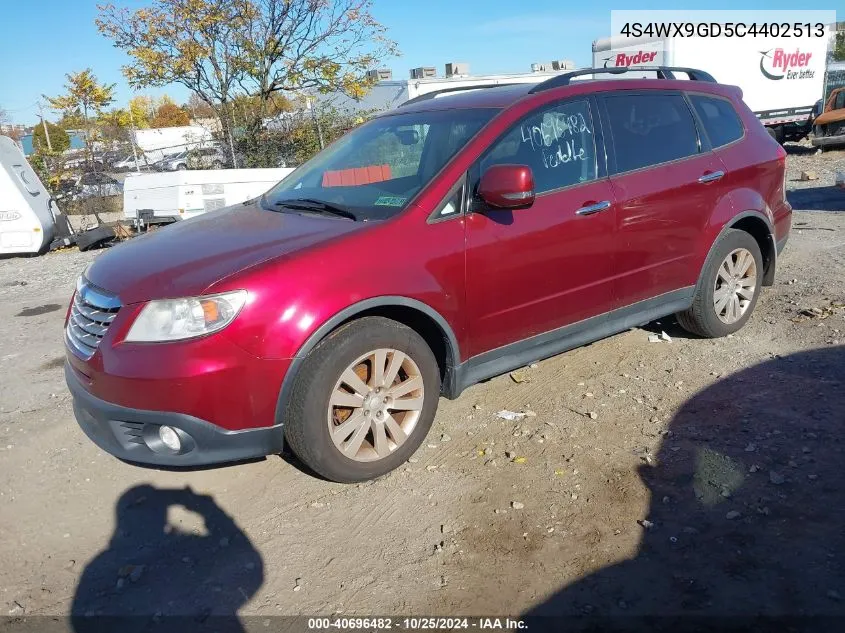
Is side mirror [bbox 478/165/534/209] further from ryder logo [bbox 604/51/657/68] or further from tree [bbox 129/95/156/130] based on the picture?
tree [bbox 129/95/156/130]

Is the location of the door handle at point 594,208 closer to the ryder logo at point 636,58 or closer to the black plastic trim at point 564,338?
the black plastic trim at point 564,338

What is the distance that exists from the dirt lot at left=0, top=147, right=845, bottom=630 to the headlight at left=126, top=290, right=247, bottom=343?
0.94 metres

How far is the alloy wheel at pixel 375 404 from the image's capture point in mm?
3289

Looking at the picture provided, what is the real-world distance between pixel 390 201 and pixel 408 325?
0.66m

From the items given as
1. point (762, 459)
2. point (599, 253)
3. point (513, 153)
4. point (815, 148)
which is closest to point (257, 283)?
point (513, 153)

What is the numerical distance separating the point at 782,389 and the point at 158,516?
11.9 ft

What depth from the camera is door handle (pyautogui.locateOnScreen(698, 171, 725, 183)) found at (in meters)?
4.64

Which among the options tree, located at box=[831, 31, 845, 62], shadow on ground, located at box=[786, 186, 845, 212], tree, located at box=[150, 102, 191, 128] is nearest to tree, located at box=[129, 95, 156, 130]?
tree, located at box=[150, 102, 191, 128]

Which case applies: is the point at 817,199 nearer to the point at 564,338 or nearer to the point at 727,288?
the point at 727,288

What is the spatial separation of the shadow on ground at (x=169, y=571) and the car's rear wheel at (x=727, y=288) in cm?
348

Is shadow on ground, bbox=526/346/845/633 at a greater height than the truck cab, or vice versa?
the truck cab

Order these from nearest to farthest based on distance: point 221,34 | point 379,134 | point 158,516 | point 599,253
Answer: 1. point 158,516
2. point 599,253
3. point 379,134
4. point 221,34

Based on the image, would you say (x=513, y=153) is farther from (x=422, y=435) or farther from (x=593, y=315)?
(x=422, y=435)

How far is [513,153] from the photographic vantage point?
3.85 meters
